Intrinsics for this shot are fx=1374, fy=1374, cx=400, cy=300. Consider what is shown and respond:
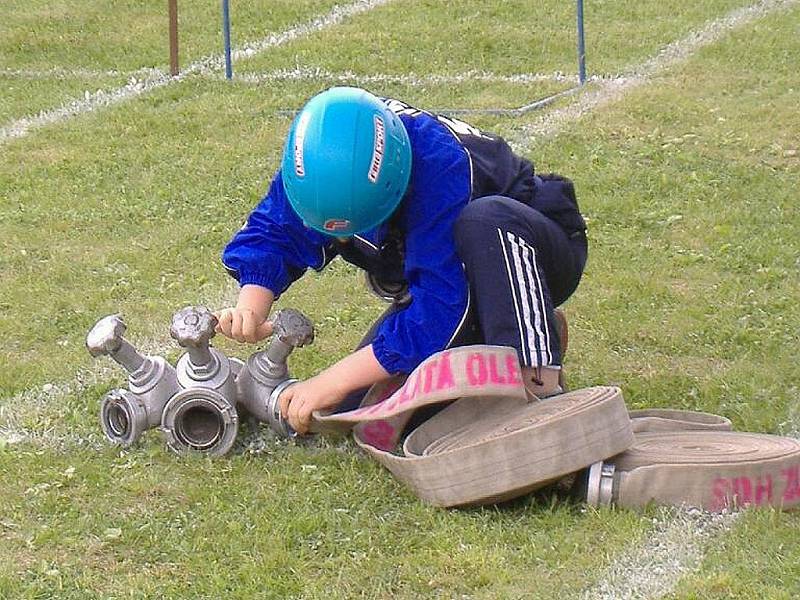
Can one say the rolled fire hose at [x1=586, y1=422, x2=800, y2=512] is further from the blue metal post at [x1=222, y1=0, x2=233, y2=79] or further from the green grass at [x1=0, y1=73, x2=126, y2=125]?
the blue metal post at [x1=222, y1=0, x2=233, y2=79]

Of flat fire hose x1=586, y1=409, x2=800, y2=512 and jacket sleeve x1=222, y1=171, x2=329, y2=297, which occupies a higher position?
jacket sleeve x1=222, y1=171, x2=329, y2=297

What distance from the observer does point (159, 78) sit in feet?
30.4

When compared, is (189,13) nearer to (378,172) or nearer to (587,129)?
(587,129)

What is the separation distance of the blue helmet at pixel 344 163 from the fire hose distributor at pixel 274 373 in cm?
45

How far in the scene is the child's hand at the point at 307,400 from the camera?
3.74 metres

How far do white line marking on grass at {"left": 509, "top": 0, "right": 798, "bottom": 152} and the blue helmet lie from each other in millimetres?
3932

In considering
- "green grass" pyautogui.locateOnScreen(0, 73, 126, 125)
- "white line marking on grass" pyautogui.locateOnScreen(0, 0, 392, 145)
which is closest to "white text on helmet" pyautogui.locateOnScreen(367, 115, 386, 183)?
"white line marking on grass" pyautogui.locateOnScreen(0, 0, 392, 145)

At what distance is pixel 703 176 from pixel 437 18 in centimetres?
447

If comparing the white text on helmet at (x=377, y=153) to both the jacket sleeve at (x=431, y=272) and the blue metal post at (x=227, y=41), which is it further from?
the blue metal post at (x=227, y=41)


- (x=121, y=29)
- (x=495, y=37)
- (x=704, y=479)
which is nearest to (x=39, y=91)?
(x=121, y=29)

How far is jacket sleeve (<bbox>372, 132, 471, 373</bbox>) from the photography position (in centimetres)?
363

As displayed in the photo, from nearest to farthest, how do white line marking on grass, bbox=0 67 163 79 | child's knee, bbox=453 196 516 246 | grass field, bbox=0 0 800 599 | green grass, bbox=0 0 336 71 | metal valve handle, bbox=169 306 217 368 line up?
grass field, bbox=0 0 800 599 < child's knee, bbox=453 196 516 246 < metal valve handle, bbox=169 306 217 368 < white line marking on grass, bbox=0 67 163 79 < green grass, bbox=0 0 336 71

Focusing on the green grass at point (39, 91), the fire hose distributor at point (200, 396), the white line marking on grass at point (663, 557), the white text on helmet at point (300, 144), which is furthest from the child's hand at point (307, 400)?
the green grass at point (39, 91)

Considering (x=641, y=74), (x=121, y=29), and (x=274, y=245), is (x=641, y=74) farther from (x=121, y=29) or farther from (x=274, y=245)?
(x=274, y=245)
